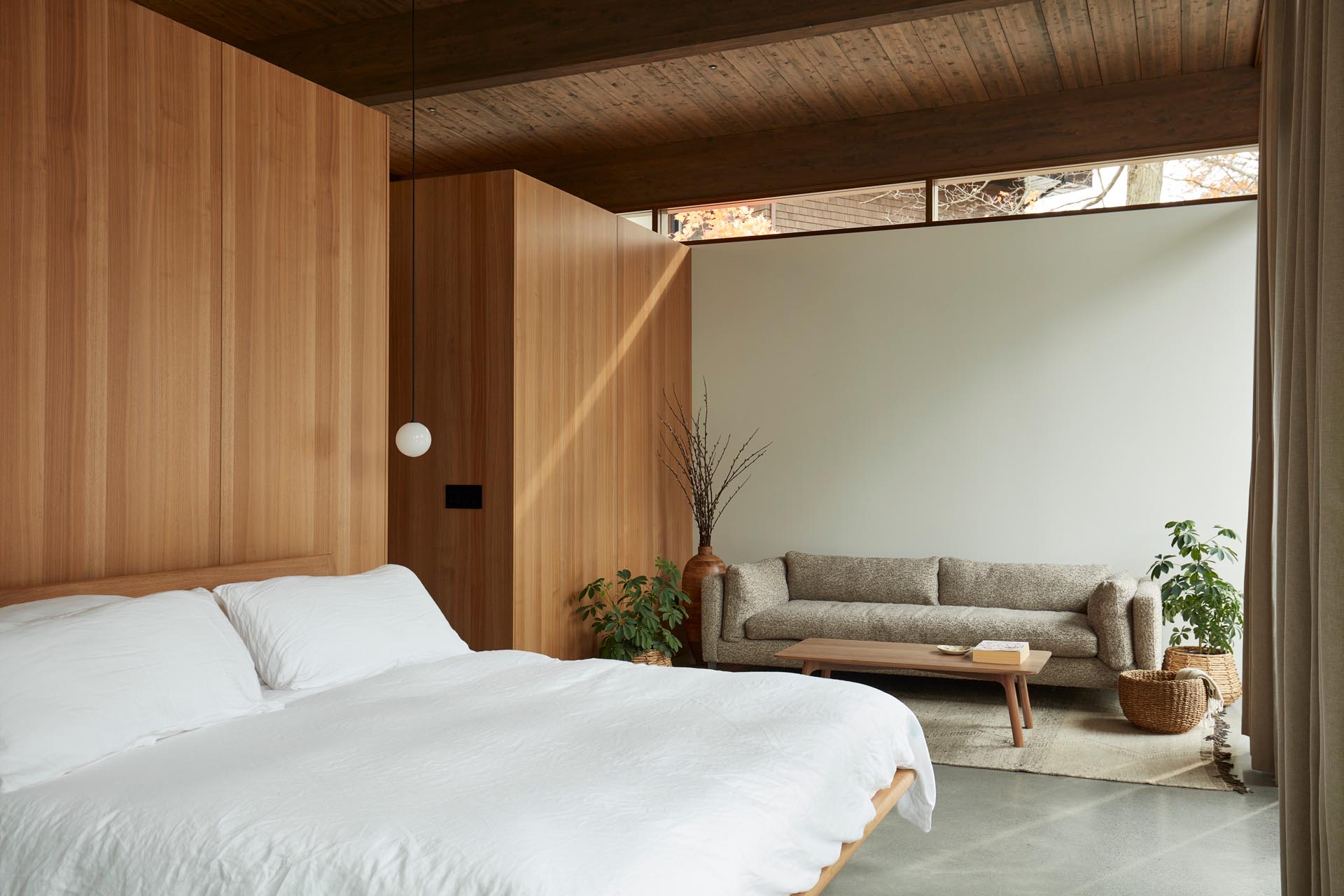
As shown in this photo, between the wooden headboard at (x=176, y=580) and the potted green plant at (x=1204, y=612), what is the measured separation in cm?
408

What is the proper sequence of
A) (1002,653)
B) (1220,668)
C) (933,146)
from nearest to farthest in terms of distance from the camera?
(1002,653), (1220,668), (933,146)

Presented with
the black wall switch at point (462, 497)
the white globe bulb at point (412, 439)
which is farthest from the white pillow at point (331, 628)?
the black wall switch at point (462, 497)

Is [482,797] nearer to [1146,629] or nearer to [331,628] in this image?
[331,628]

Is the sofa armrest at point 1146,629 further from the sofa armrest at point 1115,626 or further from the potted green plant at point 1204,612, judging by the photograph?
the potted green plant at point 1204,612

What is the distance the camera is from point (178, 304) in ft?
11.2

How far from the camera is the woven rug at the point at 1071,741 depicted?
423cm

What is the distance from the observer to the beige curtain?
4.85 feet

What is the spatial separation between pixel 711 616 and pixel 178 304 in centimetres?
345

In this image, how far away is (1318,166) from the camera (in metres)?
1.78

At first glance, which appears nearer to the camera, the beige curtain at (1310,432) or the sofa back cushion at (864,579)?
the beige curtain at (1310,432)

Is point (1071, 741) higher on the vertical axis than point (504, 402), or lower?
lower

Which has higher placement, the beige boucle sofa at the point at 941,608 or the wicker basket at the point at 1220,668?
the beige boucle sofa at the point at 941,608

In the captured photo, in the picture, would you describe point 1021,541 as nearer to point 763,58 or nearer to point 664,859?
point 763,58

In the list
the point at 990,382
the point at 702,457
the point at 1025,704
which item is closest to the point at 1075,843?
the point at 1025,704
